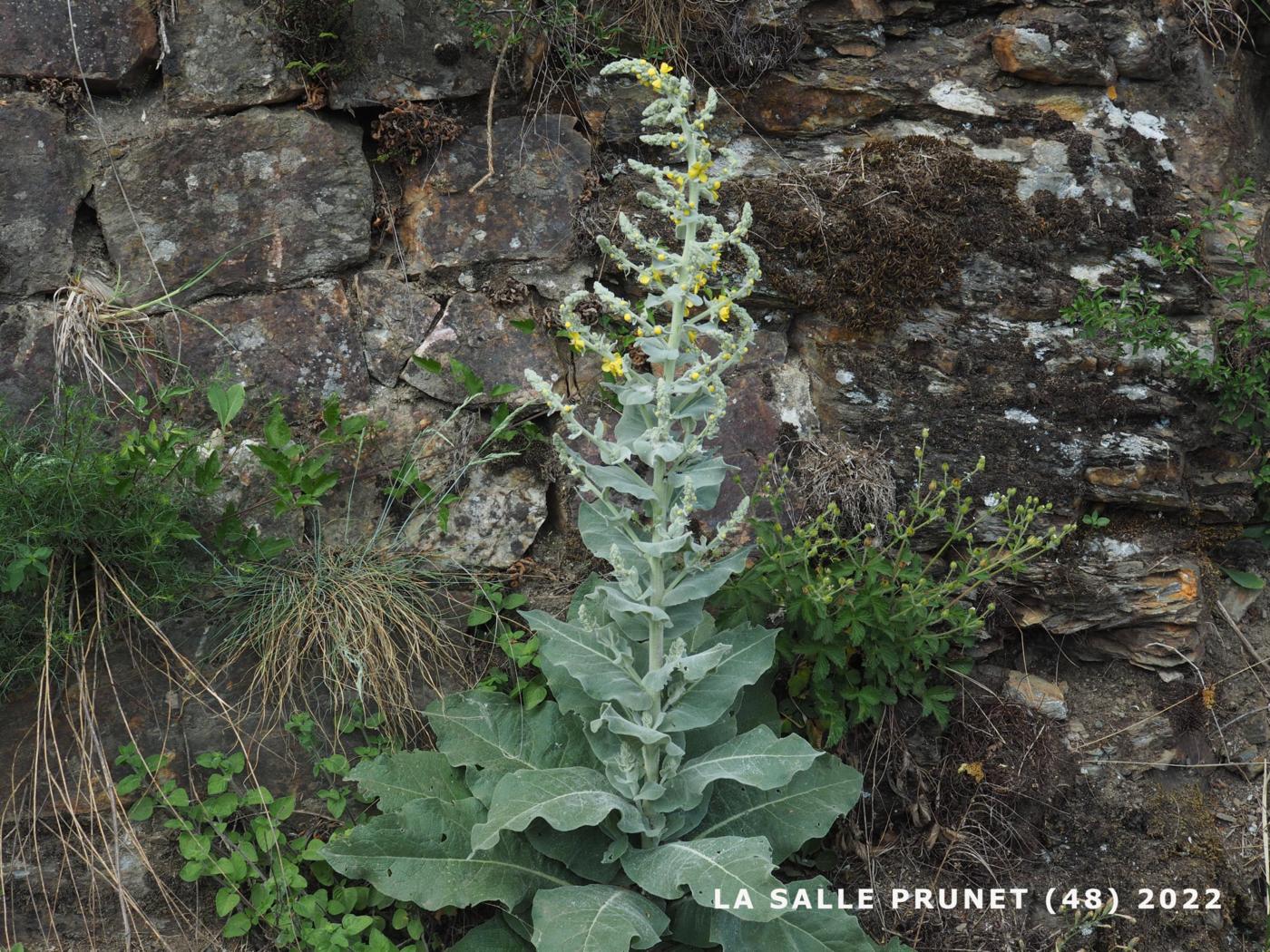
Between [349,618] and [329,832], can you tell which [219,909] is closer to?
[329,832]

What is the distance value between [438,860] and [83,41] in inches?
121

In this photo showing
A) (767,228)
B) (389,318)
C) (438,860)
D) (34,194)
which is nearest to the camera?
(438,860)

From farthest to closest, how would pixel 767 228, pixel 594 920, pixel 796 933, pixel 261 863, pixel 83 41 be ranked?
pixel 767 228 → pixel 83 41 → pixel 261 863 → pixel 796 933 → pixel 594 920

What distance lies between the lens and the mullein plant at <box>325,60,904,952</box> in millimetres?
2834

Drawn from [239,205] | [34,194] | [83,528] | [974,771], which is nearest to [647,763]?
[974,771]

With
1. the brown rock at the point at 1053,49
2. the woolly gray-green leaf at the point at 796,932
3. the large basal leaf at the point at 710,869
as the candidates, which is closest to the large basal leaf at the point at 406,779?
the large basal leaf at the point at 710,869

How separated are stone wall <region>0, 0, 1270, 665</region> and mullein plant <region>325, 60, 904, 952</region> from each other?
0.89 meters

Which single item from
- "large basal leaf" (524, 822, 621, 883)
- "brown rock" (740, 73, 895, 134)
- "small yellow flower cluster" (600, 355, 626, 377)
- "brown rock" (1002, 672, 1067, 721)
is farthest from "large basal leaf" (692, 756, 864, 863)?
"brown rock" (740, 73, 895, 134)

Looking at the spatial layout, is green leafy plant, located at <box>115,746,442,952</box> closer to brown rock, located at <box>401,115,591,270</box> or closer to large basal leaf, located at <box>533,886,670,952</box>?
large basal leaf, located at <box>533,886,670,952</box>

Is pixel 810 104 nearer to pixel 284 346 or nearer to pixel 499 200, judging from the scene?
pixel 499 200

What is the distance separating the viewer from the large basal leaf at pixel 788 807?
3152 millimetres

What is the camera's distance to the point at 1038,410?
3971 millimetres

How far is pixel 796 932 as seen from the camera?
2967mm

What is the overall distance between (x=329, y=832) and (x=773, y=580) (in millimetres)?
1597
